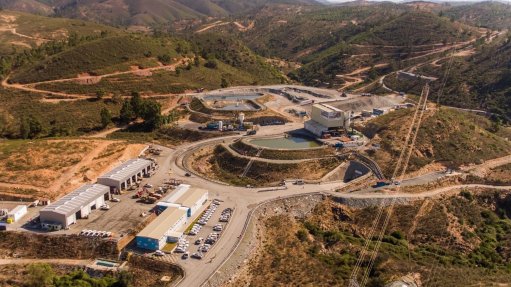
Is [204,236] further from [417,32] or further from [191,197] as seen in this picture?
[417,32]

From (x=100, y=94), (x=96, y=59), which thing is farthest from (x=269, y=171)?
(x=96, y=59)

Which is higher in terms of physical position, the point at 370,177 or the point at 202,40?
the point at 202,40

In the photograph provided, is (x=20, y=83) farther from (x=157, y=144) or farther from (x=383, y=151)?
(x=383, y=151)

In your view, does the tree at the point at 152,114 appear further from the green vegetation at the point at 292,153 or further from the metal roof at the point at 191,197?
the metal roof at the point at 191,197

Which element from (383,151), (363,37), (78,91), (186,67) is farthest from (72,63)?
(363,37)

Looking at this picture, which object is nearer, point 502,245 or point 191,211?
point 191,211

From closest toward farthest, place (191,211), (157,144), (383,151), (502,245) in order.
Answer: (191,211), (502,245), (383,151), (157,144)

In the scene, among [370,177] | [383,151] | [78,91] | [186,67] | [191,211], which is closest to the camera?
[191,211]
